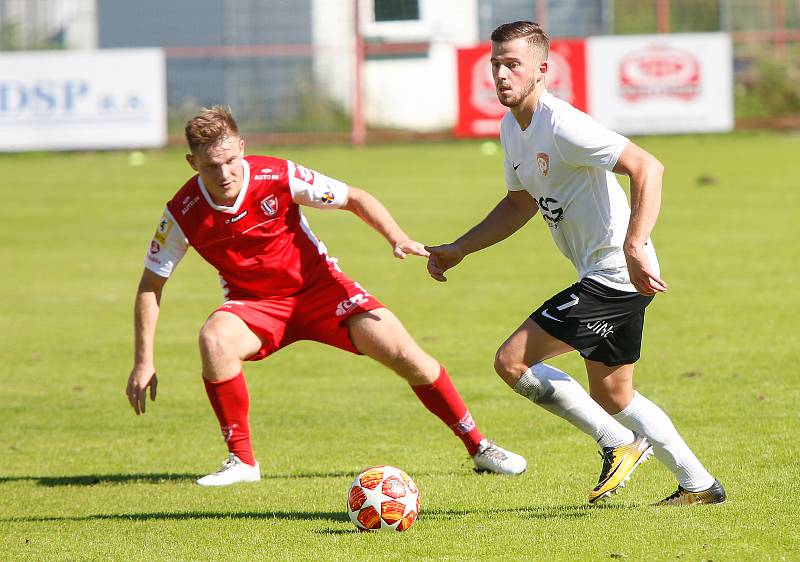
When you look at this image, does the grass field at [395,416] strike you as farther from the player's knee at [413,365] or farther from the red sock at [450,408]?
the player's knee at [413,365]

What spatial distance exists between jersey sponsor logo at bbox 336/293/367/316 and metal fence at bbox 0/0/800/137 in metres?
21.0

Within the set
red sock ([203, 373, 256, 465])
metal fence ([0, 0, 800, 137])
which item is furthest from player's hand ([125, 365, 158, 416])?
metal fence ([0, 0, 800, 137])

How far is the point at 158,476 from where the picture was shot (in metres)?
6.89

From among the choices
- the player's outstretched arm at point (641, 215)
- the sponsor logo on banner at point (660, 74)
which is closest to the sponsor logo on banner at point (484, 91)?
the sponsor logo on banner at point (660, 74)

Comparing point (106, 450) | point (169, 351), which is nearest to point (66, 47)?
point (169, 351)

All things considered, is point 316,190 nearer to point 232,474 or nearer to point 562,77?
point 232,474

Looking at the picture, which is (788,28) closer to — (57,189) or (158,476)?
(57,189)

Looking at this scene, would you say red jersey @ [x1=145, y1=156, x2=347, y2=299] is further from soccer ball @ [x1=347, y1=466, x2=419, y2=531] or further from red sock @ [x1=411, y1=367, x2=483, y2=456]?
soccer ball @ [x1=347, y1=466, x2=419, y2=531]

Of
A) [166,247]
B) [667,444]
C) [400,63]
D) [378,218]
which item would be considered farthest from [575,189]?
[400,63]

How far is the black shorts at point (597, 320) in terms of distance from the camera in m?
5.36

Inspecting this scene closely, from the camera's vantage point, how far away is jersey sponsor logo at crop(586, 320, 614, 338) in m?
5.35

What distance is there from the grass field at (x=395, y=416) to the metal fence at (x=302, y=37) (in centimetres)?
1142

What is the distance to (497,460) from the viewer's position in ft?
21.5

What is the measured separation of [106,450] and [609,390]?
11.2 ft
